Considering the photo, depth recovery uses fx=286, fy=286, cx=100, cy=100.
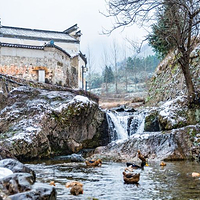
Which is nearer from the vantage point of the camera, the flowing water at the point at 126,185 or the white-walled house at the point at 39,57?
the flowing water at the point at 126,185

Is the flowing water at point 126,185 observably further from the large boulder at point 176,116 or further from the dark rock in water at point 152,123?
the dark rock in water at point 152,123

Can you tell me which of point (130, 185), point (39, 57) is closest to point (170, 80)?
point (39, 57)

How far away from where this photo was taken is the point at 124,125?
14.7 meters

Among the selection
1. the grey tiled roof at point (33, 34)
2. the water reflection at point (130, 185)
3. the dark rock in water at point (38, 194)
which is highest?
the grey tiled roof at point (33, 34)

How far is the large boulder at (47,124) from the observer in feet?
34.6

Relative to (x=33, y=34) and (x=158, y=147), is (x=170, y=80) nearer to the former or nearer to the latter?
(x=158, y=147)

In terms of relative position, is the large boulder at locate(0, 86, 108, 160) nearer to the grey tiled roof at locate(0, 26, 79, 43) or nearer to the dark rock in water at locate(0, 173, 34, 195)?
the dark rock in water at locate(0, 173, 34, 195)

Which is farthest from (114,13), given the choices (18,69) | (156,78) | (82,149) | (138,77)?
(138,77)

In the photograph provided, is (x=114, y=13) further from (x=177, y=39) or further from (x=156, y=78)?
(x=156, y=78)

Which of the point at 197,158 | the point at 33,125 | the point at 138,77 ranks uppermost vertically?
the point at 138,77

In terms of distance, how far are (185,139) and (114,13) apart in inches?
212

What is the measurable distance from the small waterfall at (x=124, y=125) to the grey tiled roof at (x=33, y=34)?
20.4 m

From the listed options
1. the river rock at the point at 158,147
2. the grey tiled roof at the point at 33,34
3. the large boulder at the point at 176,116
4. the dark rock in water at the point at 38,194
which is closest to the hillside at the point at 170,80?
the large boulder at the point at 176,116

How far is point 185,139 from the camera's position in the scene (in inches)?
404
